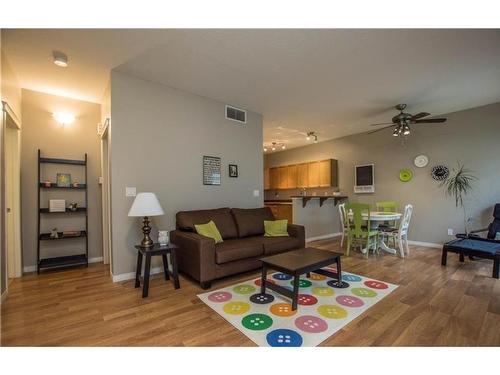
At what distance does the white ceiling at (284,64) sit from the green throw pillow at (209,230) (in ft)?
6.85

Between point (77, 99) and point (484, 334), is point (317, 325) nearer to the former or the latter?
point (484, 334)

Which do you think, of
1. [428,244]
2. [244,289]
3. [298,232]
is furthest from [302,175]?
[244,289]

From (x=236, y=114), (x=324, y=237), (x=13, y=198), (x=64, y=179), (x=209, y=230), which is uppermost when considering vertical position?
(x=236, y=114)

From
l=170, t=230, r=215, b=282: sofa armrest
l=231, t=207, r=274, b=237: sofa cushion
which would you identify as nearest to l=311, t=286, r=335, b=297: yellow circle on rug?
l=170, t=230, r=215, b=282: sofa armrest

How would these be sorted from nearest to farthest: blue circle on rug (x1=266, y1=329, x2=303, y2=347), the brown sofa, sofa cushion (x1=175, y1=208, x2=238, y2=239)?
1. blue circle on rug (x1=266, y1=329, x2=303, y2=347)
2. the brown sofa
3. sofa cushion (x1=175, y1=208, x2=238, y2=239)

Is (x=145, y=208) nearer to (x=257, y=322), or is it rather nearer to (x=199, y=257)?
(x=199, y=257)

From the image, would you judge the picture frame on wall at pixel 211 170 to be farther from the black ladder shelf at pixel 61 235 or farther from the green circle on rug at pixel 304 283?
the green circle on rug at pixel 304 283

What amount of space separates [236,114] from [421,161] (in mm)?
4172

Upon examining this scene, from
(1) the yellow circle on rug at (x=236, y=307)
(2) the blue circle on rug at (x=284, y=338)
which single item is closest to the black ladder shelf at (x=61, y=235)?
(1) the yellow circle on rug at (x=236, y=307)

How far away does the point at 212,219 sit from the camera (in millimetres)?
3512

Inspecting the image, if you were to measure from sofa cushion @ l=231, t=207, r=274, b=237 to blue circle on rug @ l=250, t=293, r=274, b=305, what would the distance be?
1.23 meters

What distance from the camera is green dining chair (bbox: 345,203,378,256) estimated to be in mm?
4047

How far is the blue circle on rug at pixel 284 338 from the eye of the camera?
1.69 meters

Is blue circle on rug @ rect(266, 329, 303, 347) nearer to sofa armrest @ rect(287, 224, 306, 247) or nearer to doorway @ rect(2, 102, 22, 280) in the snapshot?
sofa armrest @ rect(287, 224, 306, 247)
